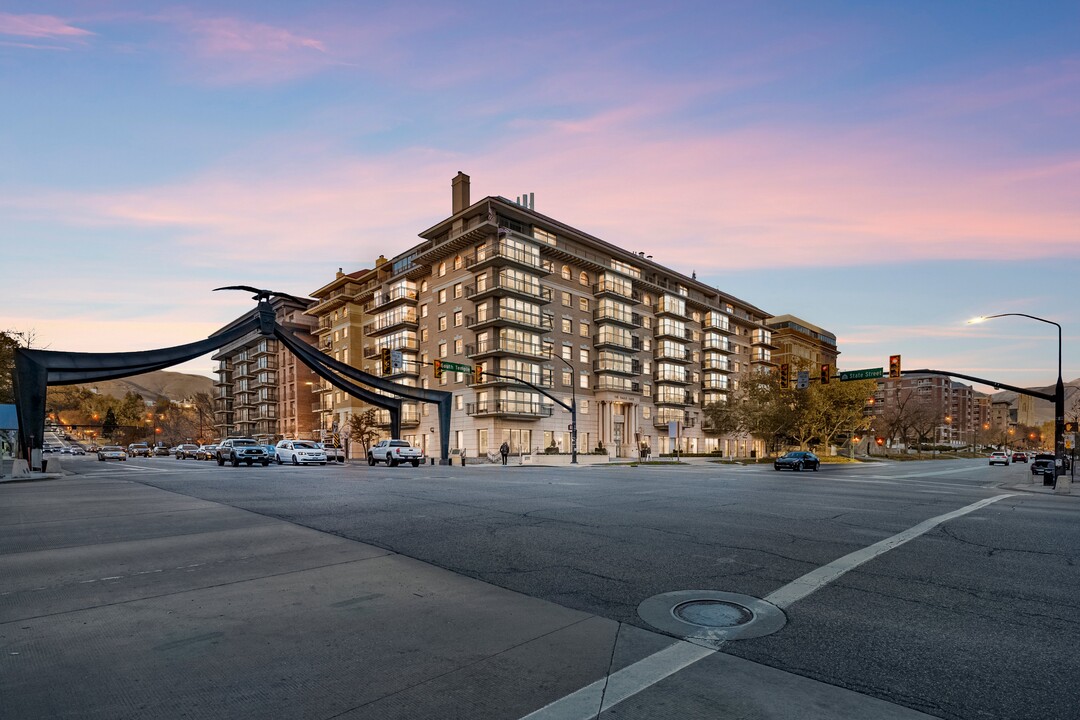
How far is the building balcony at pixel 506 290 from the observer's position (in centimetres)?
5594

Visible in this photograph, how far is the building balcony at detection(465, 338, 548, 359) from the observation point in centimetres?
5610

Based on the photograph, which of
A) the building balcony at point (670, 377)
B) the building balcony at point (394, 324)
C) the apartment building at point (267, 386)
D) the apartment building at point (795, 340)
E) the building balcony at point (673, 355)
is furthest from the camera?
the apartment building at point (795, 340)

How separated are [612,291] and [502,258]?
58.3ft

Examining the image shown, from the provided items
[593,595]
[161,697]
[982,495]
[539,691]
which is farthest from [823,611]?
[982,495]

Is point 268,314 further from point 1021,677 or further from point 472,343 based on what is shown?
point 1021,677

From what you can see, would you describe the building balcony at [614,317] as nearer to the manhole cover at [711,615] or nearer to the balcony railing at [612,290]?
the balcony railing at [612,290]

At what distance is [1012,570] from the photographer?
7387 mm

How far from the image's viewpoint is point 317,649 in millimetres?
4355

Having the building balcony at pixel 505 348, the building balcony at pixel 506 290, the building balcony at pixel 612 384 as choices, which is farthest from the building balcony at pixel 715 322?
the building balcony at pixel 505 348

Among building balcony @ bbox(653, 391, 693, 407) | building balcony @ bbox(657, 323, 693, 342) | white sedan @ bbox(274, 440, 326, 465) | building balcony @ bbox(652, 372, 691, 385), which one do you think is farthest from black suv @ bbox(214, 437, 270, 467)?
building balcony @ bbox(657, 323, 693, 342)

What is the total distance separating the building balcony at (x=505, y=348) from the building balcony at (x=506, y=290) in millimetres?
4606

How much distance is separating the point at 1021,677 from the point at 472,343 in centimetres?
5634

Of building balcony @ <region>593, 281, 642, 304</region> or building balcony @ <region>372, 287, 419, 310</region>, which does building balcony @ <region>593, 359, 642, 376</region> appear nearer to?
building balcony @ <region>593, 281, 642, 304</region>

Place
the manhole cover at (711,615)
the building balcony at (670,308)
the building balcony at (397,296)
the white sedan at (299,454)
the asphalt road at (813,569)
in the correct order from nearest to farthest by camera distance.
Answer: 1. the asphalt road at (813,569)
2. the manhole cover at (711,615)
3. the white sedan at (299,454)
4. the building balcony at (397,296)
5. the building balcony at (670,308)
